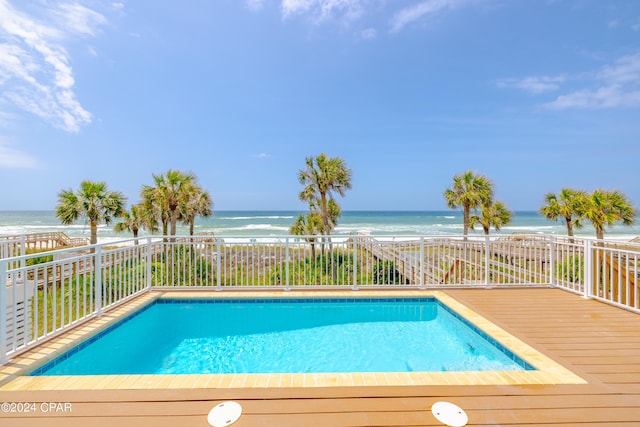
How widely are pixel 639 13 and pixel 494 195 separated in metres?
8.22

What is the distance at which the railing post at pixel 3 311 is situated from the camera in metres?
2.39

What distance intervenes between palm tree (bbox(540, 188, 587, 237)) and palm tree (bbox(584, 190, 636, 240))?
56cm

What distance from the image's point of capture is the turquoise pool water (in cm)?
295

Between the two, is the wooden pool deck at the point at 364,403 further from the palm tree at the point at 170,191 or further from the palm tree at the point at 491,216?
the palm tree at the point at 491,216

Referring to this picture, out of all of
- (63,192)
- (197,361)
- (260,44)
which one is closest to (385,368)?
(197,361)

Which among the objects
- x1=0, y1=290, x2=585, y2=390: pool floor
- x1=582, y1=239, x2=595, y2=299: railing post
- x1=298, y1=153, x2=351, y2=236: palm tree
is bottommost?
x1=0, y1=290, x2=585, y2=390: pool floor

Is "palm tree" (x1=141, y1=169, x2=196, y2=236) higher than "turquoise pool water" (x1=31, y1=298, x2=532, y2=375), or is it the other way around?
"palm tree" (x1=141, y1=169, x2=196, y2=236)

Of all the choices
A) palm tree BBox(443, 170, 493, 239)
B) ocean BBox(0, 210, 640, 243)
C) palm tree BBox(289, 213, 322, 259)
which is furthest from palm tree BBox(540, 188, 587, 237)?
palm tree BBox(289, 213, 322, 259)

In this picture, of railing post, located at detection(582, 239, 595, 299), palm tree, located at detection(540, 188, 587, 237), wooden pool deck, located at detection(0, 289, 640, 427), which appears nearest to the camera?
wooden pool deck, located at detection(0, 289, 640, 427)

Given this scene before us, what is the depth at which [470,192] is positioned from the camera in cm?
1484

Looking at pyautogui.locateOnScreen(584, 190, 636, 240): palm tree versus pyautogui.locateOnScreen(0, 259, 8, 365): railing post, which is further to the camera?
pyautogui.locateOnScreen(584, 190, 636, 240): palm tree

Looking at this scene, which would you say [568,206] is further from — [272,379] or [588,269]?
[272,379]

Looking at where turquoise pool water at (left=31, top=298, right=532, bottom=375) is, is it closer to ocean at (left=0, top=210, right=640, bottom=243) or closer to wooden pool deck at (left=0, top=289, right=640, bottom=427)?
wooden pool deck at (left=0, top=289, right=640, bottom=427)

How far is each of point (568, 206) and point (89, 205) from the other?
68.9 ft
